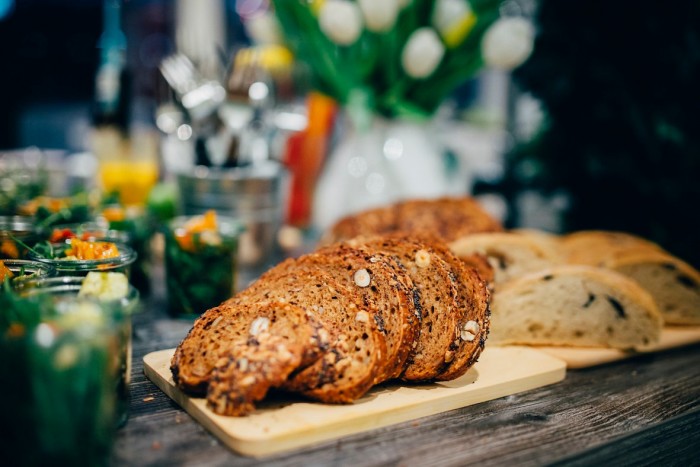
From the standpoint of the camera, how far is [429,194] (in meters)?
3.54

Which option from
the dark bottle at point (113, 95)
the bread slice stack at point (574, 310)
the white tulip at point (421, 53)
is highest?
the white tulip at point (421, 53)

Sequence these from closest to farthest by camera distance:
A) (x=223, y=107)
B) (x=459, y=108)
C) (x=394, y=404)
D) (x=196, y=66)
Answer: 1. (x=394, y=404)
2. (x=223, y=107)
3. (x=196, y=66)
4. (x=459, y=108)

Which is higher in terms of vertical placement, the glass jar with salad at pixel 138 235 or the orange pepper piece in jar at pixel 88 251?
the orange pepper piece in jar at pixel 88 251

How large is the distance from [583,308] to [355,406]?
104 cm

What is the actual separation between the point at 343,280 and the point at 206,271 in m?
0.72

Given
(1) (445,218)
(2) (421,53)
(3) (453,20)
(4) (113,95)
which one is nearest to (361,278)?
(1) (445,218)

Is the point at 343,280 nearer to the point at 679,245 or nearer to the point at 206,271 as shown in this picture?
the point at 206,271

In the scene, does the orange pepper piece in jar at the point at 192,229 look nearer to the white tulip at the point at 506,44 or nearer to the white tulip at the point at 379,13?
the white tulip at the point at 379,13

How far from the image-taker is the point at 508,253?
2.56 metres

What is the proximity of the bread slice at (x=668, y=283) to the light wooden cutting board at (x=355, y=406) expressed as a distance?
0.73 metres

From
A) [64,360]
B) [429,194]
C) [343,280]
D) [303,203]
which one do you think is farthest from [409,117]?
[64,360]

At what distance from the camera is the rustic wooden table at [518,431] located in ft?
4.75

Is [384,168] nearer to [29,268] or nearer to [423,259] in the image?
[423,259]

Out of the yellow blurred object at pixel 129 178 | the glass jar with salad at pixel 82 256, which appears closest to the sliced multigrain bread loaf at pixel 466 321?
the glass jar with salad at pixel 82 256
